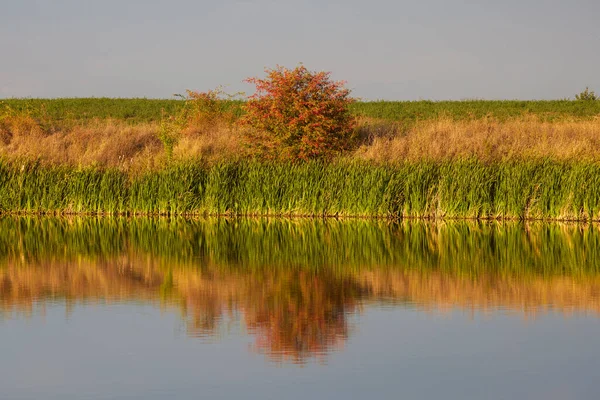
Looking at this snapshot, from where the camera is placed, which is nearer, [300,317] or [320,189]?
[300,317]

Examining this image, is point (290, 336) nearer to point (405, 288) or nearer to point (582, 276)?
point (405, 288)

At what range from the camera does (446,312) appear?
14047 millimetres

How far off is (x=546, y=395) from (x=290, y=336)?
372 cm

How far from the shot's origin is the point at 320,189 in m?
30.7

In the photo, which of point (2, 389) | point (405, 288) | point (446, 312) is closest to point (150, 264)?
point (405, 288)

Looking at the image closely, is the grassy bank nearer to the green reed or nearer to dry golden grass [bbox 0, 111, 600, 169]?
the green reed

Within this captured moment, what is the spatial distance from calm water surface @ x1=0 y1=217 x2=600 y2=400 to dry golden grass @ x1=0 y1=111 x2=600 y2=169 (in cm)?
1018

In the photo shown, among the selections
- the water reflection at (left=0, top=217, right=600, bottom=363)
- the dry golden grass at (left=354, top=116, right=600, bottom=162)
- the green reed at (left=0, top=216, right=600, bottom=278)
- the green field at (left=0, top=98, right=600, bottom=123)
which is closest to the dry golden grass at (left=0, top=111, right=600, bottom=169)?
the dry golden grass at (left=354, top=116, right=600, bottom=162)

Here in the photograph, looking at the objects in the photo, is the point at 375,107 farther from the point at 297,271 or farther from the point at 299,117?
the point at 297,271

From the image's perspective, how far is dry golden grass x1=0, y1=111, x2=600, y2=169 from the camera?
34.2m

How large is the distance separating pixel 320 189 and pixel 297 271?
1260cm

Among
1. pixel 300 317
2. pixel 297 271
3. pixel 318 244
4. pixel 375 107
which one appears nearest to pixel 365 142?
pixel 318 244

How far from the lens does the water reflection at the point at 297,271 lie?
14.0m

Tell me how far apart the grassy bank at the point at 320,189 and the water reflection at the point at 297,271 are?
1.85 m
